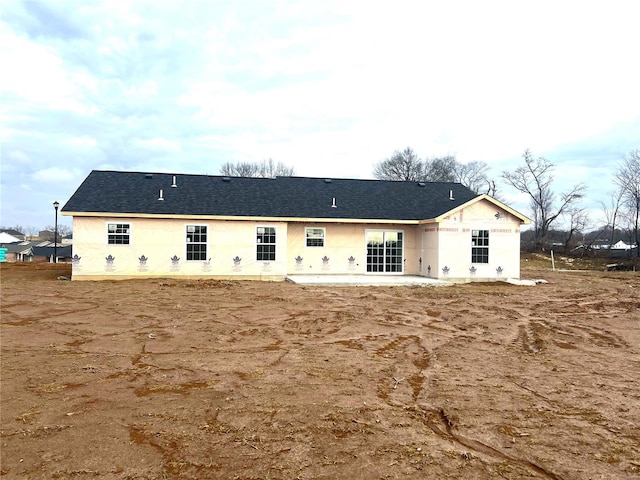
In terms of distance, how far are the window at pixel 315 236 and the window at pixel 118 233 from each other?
768cm

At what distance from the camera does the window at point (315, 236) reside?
815 inches

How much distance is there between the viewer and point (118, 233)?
18.4 meters

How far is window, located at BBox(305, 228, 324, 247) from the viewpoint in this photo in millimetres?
20703

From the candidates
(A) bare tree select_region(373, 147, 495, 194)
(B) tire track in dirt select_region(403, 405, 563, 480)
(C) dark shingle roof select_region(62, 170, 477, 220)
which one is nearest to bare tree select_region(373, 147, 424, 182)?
(A) bare tree select_region(373, 147, 495, 194)

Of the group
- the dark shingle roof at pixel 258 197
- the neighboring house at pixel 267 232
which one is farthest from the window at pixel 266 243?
the dark shingle roof at pixel 258 197

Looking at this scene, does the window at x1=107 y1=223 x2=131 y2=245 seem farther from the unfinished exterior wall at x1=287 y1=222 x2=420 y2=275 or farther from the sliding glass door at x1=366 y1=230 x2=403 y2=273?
the sliding glass door at x1=366 y1=230 x2=403 y2=273

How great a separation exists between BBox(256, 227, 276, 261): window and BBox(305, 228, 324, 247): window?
177 centimetres

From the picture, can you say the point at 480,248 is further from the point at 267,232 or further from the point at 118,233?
the point at 118,233

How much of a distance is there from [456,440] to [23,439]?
160 inches

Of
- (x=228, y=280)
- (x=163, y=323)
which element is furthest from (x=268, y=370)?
(x=228, y=280)

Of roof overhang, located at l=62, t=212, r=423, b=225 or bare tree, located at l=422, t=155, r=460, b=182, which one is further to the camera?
bare tree, located at l=422, t=155, r=460, b=182

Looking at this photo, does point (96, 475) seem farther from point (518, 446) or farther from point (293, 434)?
point (518, 446)

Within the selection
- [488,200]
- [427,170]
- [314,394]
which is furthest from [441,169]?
[314,394]

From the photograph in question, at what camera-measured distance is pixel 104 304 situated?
12.4 m
